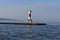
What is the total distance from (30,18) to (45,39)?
21.0 m

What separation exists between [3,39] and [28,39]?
Result: 1607 mm

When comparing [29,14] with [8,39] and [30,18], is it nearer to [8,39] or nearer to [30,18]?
[30,18]

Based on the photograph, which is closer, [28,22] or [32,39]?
[32,39]

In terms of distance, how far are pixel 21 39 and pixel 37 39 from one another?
1.03 meters

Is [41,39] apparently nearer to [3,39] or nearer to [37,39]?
[37,39]

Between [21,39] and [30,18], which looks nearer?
[21,39]

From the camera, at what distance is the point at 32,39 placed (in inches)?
605

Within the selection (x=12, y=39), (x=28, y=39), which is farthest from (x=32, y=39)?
(x=12, y=39)

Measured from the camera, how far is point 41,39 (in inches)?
605

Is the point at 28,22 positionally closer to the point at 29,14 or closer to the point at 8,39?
the point at 29,14

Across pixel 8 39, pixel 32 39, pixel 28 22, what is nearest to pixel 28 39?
pixel 32 39

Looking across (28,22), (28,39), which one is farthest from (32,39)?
(28,22)

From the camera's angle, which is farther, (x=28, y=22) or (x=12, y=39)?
(x=28, y=22)

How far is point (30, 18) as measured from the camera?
1431 inches
